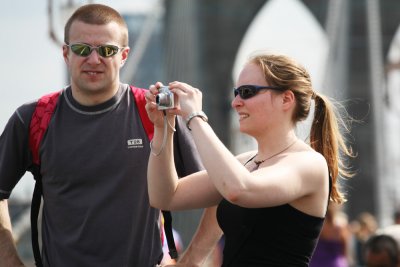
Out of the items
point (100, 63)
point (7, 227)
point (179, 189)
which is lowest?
point (7, 227)

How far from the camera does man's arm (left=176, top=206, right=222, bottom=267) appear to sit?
4512 mm

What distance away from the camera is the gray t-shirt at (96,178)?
14.5ft

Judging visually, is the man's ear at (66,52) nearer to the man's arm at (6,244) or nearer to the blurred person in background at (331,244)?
the man's arm at (6,244)

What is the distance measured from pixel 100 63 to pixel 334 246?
15.9 feet

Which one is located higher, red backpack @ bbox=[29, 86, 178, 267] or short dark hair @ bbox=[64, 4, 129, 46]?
short dark hair @ bbox=[64, 4, 129, 46]

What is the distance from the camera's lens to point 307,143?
419 cm

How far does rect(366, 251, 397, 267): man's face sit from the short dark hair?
1.27m

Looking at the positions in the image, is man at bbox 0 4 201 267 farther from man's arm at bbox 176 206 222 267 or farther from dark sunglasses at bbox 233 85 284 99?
dark sunglasses at bbox 233 85 284 99

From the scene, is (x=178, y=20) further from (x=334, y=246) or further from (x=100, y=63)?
(x=100, y=63)

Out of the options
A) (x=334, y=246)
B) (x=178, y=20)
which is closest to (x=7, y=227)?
(x=334, y=246)

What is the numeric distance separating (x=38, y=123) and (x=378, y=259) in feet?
4.62

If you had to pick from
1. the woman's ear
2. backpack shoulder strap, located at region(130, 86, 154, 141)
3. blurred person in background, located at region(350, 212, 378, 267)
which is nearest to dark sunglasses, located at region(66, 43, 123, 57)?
backpack shoulder strap, located at region(130, 86, 154, 141)

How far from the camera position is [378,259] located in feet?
15.8

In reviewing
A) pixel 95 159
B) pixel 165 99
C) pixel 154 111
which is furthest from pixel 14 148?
pixel 165 99
